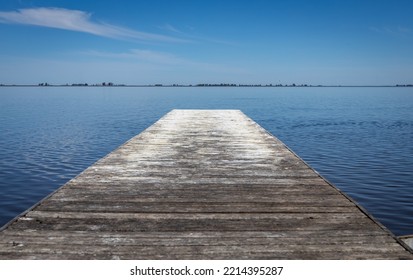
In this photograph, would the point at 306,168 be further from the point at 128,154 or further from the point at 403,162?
the point at 403,162

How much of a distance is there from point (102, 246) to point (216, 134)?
1050 cm

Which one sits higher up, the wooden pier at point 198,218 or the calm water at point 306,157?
the wooden pier at point 198,218

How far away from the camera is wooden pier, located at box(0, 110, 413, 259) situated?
4332 mm

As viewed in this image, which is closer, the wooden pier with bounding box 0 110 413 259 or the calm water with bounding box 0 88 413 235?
the wooden pier with bounding box 0 110 413 259

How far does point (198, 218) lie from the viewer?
5.38 metres

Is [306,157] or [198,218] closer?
[198,218]

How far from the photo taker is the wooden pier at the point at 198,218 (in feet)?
14.2

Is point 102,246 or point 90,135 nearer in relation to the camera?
point 102,246

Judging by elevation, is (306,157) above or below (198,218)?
below

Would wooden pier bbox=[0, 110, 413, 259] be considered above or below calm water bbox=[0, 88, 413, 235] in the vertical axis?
above

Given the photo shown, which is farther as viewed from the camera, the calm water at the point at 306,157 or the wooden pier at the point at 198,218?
the calm water at the point at 306,157
